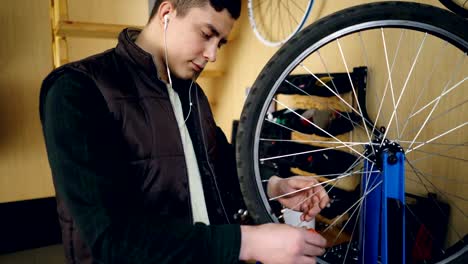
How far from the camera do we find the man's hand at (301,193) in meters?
0.77

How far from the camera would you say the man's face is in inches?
30.0

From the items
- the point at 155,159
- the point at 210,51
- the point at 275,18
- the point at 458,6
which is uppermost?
the point at 275,18

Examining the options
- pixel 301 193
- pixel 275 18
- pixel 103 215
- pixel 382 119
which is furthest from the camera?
pixel 275 18

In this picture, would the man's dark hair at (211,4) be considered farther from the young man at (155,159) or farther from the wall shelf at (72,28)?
the wall shelf at (72,28)

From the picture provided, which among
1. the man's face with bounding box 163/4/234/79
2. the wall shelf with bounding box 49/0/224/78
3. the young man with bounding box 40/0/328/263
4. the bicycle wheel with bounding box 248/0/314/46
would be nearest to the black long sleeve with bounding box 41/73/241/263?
the young man with bounding box 40/0/328/263

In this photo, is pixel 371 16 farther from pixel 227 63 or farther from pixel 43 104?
pixel 227 63

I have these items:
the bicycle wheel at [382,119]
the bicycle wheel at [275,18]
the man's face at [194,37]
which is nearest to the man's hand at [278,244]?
the bicycle wheel at [382,119]

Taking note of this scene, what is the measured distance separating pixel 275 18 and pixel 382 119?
3.25 ft

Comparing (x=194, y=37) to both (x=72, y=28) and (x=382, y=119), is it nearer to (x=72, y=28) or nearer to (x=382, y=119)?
(x=382, y=119)

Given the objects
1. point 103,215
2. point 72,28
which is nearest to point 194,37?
point 103,215

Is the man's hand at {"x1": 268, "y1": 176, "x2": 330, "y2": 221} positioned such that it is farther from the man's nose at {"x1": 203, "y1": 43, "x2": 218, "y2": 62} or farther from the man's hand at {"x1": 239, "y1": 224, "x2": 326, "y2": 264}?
the man's nose at {"x1": 203, "y1": 43, "x2": 218, "y2": 62}

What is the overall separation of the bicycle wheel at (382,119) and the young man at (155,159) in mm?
141

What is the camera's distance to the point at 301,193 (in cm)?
81

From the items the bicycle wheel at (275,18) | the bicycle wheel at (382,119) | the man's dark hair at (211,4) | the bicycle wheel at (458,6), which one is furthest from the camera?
the bicycle wheel at (275,18)
